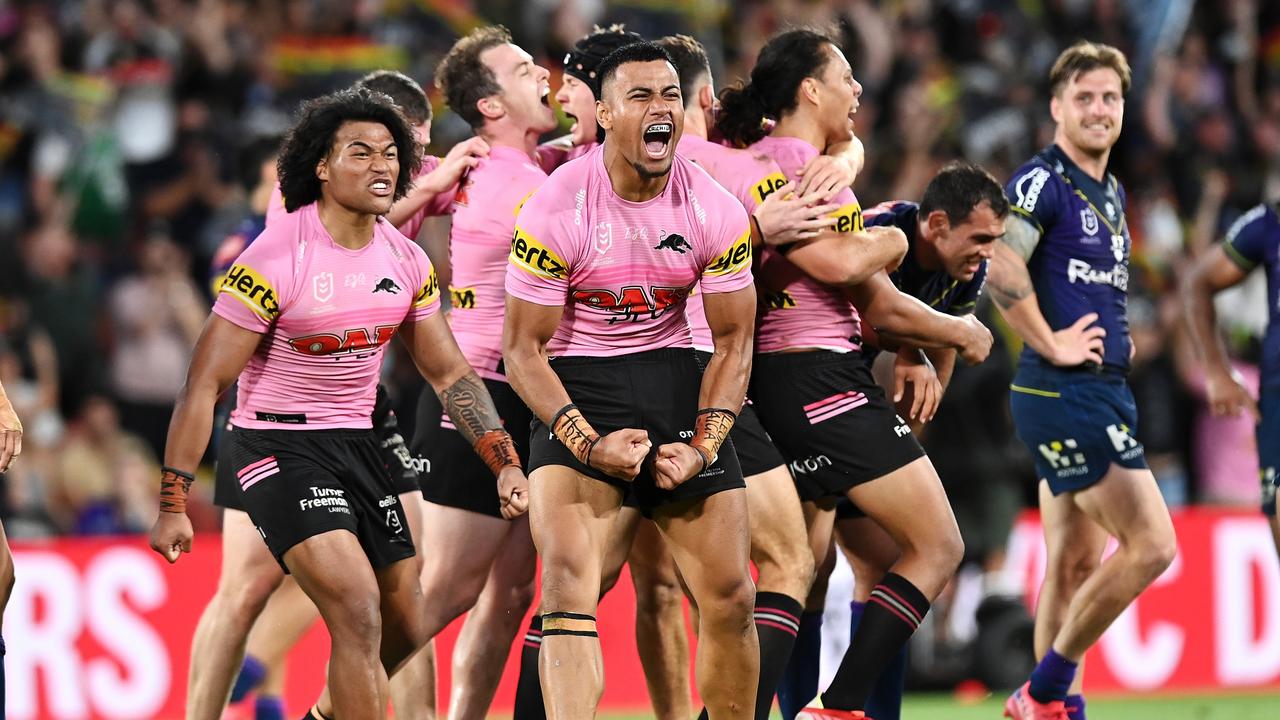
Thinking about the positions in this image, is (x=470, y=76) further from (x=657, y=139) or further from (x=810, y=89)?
(x=657, y=139)

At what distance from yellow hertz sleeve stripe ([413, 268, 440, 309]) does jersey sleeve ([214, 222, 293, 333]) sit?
0.55 metres

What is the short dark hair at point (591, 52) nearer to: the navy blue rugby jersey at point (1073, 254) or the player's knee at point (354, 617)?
the navy blue rugby jersey at point (1073, 254)

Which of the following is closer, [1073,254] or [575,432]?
[575,432]

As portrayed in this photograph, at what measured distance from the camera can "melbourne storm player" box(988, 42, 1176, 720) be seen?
8039 mm

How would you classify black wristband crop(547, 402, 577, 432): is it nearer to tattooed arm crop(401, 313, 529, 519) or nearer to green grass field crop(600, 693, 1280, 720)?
tattooed arm crop(401, 313, 529, 519)

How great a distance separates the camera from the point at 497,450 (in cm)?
668

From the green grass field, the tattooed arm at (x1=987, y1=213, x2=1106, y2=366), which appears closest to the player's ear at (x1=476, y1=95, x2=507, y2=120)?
the tattooed arm at (x1=987, y1=213, x2=1106, y2=366)

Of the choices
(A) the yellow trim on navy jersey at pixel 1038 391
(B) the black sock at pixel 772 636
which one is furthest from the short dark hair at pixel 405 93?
(A) the yellow trim on navy jersey at pixel 1038 391

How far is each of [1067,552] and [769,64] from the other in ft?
9.77

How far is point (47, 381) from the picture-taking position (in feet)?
40.3

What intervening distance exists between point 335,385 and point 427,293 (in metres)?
0.51

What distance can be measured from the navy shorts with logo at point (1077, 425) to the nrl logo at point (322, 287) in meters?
3.67

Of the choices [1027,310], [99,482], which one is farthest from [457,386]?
[99,482]

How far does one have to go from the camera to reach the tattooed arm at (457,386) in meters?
6.73
